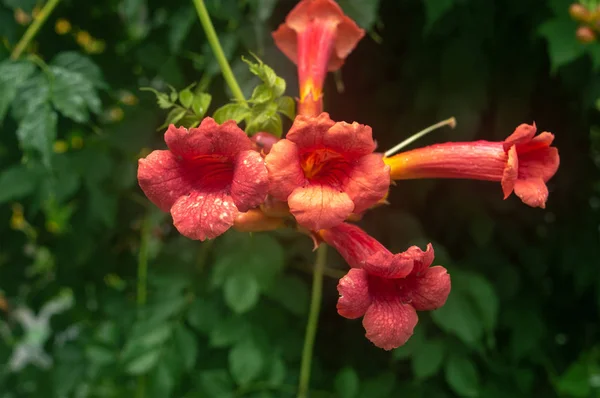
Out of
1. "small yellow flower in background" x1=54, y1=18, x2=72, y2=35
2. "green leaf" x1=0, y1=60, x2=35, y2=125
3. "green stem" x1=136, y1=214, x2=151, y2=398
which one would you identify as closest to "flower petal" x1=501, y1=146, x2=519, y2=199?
"green leaf" x1=0, y1=60, x2=35, y2=125

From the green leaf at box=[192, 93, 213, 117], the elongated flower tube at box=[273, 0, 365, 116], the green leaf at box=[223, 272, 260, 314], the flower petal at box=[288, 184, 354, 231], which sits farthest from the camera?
the green leaf at box=[223, 272, 260, 314]

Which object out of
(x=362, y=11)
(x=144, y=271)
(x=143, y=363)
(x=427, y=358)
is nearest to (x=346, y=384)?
(x=427, y=358)

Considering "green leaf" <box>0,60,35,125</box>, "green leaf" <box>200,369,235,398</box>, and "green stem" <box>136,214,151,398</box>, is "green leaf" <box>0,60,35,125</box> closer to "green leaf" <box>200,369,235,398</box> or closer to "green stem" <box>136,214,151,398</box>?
"green stem" <box>136,214,151,398</box>

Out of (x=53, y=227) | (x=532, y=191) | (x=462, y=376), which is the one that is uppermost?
Result: (x=532, y=191)

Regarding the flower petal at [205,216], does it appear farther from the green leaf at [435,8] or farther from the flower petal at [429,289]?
the green leaf at [435,8]

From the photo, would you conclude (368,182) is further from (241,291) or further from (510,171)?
(241,291)

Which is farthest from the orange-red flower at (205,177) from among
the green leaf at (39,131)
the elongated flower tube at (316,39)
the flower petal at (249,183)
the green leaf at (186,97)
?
the green leaf at (39,131)
